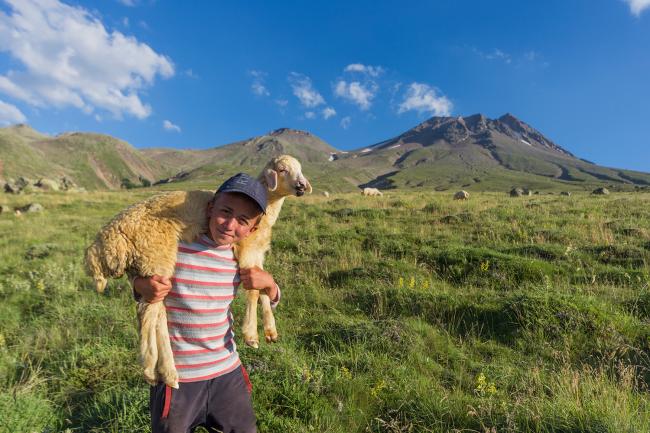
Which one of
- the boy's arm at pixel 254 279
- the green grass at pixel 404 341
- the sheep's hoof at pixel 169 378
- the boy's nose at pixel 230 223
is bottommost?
the green grass at pixel 404 341

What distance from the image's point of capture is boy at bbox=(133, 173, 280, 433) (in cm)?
234

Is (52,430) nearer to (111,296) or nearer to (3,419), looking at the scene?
(3,419)

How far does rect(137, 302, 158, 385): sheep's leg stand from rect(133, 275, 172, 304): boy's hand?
0.27 feet

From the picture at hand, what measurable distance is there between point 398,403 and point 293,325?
7.63 feet

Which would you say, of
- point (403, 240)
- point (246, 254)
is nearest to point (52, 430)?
point (246, 254)

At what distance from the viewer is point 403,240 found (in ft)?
30.6

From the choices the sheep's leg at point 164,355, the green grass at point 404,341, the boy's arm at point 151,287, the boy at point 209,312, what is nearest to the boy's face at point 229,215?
the boy at point 209,312

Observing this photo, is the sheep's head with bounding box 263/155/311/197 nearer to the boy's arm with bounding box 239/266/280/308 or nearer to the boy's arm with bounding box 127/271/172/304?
the boy's arm with bounding box 239/266/280/308

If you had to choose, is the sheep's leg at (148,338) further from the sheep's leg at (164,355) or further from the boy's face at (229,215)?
the boy's face at (229,215)

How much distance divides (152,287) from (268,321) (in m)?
1.03

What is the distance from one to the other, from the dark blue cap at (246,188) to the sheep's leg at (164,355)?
891 millimetres

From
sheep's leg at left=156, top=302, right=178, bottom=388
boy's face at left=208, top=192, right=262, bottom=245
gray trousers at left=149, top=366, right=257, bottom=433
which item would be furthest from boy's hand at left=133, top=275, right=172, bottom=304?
gray trousers at left=149, top=366, right=257, bottom=433

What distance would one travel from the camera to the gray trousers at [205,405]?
2.36 m

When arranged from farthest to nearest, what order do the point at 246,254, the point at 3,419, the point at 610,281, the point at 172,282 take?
1. the point at 610,281
2. the point at 3,419
3. the point at 246,254
4. the point at 172,282
